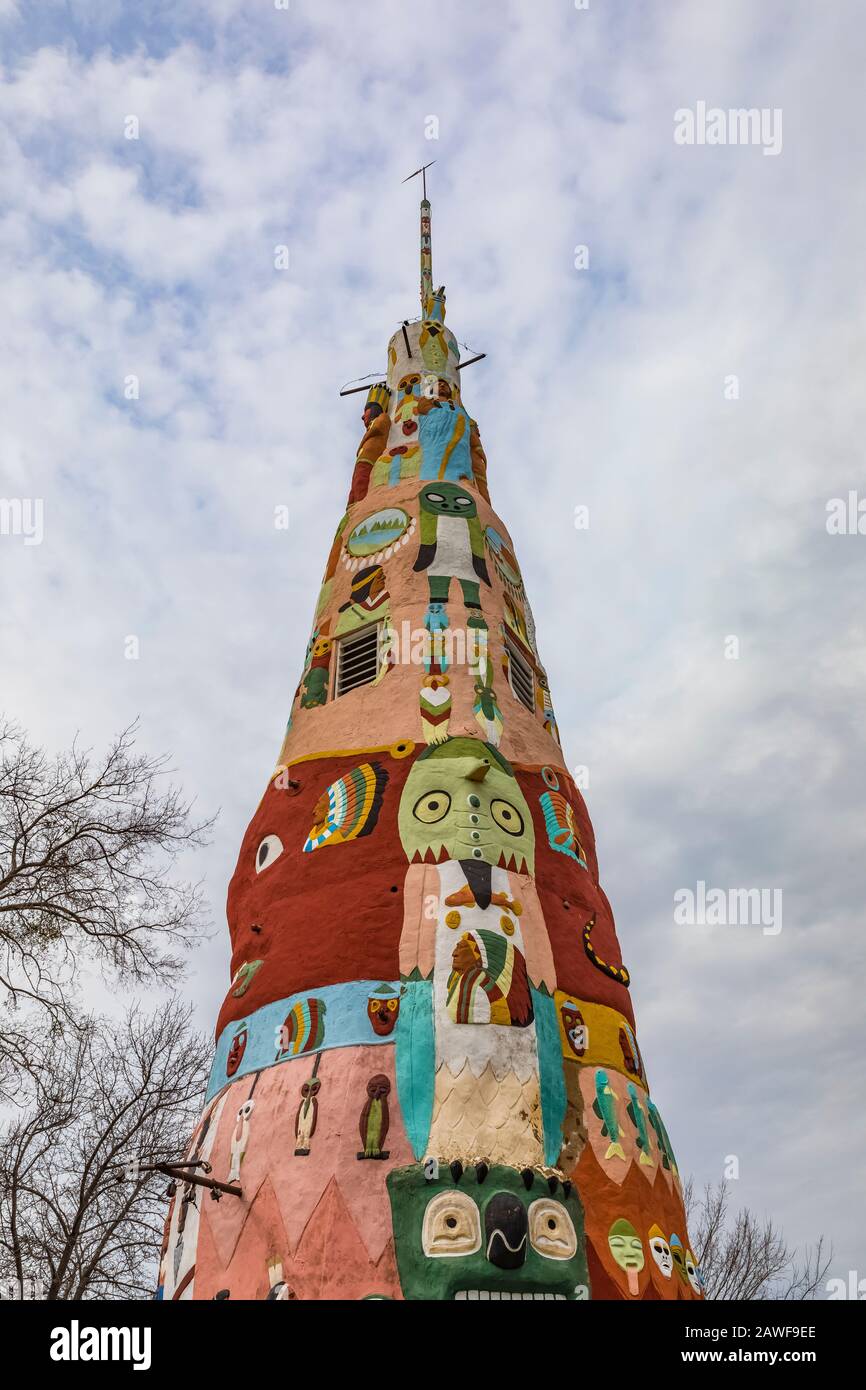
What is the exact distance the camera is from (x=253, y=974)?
53.9 ft

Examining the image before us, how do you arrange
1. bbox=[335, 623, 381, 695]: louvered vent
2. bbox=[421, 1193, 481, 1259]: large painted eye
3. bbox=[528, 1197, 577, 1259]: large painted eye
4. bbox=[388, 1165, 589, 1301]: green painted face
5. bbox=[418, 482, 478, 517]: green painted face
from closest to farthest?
bbox=[388, 1165, 589, 1301]: green painted face, bbox=[421, 1193, 481, 1259]: large painted eye, bbox=[528, 1197, 577, 1259]: large painted eye, bbox=[335, 623, 381, 695]: louvered vent, bbox=[418, 482, 478, 517]: green painted face

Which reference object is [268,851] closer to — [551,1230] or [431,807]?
[431,807]

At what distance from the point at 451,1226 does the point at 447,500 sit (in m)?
12.8

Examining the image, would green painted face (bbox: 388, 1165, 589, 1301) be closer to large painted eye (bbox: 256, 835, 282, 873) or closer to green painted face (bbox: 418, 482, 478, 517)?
large painted eye (bbox: 256, 835, 282, 873)

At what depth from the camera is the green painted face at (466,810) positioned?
16234 mm

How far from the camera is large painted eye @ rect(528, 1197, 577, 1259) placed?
41.8 ft

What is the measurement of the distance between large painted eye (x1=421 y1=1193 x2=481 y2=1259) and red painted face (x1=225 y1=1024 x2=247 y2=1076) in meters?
3.83

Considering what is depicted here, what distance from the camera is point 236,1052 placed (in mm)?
15758

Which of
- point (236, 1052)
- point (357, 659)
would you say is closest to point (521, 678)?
point (357, 659)

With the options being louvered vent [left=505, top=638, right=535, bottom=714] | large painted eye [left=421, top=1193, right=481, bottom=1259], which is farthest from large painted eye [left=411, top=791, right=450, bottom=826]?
large painted eye [left=421, top=1193, right=481, bottom=1259]

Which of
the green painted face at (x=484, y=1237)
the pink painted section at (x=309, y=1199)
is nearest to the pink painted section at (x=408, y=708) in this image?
the pink painted section at (x=309, y=1199)
